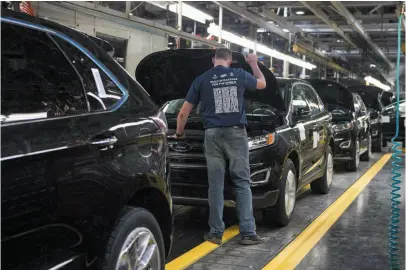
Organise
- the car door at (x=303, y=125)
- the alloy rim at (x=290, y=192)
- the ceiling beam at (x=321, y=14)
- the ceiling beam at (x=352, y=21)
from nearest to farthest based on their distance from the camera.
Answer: the alloy rim at (x=290, y=192) < the car door at (x=303, y=125) < the ceiling beam at (x=352, y=21) < the ceiling beam at (x=321, y=14)

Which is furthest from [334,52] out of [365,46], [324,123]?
[324,123]

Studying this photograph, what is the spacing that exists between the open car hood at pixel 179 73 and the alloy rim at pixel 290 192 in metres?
0.79

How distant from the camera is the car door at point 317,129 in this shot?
645 cm

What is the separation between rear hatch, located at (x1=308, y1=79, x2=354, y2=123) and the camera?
32.1 ft

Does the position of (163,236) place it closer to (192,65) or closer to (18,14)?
(18,14)

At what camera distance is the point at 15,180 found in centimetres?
196

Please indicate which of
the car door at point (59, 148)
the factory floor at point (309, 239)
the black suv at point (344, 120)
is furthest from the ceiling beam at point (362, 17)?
the car door at point (59, 148)

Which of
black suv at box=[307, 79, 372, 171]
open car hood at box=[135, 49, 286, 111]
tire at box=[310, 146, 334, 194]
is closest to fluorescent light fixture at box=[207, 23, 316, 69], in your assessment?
black suv at box=[307, 79, 372, 171]

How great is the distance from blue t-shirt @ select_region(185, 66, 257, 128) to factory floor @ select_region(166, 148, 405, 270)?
4.05 feet

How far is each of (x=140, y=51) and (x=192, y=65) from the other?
2608 millimetres

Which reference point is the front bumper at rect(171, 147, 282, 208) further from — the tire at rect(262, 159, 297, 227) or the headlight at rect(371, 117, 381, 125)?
the headlight at rect(371, 117, 381, 125)

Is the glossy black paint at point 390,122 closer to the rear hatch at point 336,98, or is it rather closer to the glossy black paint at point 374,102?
the glossy black paint at point 374,102

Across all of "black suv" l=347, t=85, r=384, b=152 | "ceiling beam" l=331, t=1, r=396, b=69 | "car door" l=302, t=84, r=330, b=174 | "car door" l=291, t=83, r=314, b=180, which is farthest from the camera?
"black suv" l=347, t=85, r=384, b=152

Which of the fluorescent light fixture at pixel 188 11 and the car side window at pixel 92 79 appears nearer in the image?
the car side window at pixel 92 79
